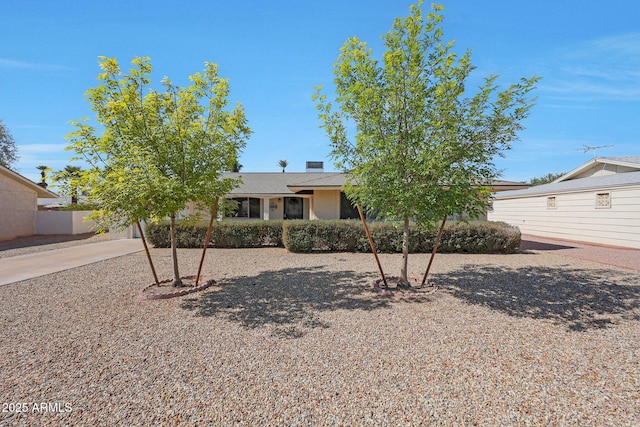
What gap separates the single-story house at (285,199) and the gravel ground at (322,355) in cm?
857

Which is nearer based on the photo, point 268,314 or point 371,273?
point 268,314

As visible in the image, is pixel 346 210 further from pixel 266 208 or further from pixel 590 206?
pixel 590 206

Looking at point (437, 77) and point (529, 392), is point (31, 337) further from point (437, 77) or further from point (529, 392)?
point (437, 77)

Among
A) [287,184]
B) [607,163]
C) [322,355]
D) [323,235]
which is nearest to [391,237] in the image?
[323,235]

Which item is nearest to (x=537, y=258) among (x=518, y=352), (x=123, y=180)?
(x=518, y=352)

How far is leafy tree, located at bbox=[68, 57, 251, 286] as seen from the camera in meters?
5.31

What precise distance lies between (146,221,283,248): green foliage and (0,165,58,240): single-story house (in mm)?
10742

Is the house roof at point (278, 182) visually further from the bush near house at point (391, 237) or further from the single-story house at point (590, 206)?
the single-story house at point (590, 206)

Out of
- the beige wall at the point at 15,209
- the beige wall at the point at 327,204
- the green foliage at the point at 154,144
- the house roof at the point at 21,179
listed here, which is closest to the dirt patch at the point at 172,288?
the green foliage at the point at 154,144

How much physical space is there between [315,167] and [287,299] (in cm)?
1941

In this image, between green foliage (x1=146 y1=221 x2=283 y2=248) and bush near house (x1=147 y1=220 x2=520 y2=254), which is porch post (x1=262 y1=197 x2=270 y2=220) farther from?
bush near house (x1=147 y1=220 x2=520 y2=254)

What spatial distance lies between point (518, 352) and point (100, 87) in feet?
25.3

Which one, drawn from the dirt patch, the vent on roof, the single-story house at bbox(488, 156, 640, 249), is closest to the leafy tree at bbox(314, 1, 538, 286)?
the dirt patch

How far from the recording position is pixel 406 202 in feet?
18.9
